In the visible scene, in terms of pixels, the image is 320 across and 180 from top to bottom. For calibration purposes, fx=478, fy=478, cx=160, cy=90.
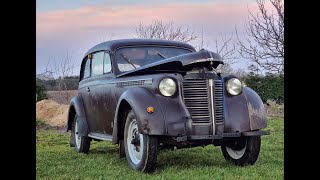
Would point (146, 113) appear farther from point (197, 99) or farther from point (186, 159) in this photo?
point (186, 159)

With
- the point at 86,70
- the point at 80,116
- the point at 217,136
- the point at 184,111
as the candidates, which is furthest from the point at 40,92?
the point at 217,136

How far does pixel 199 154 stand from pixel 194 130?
2096mm

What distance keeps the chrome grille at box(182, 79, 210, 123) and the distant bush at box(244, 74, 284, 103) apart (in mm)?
15301

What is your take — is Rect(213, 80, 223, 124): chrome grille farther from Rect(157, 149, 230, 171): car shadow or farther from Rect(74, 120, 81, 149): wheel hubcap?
Rect(74, 120, 81, 149): wheel hubcap

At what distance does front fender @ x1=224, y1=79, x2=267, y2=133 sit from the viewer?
6125mm

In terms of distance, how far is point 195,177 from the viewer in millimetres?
5609

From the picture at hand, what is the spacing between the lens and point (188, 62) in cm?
627

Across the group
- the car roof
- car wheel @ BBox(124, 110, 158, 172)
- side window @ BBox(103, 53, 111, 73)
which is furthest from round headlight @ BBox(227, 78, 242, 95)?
side window @ BBox(103, 53, 111, 73)

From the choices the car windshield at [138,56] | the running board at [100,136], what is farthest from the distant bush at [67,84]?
the car windshield at [138,56]

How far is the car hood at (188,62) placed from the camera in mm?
6246
